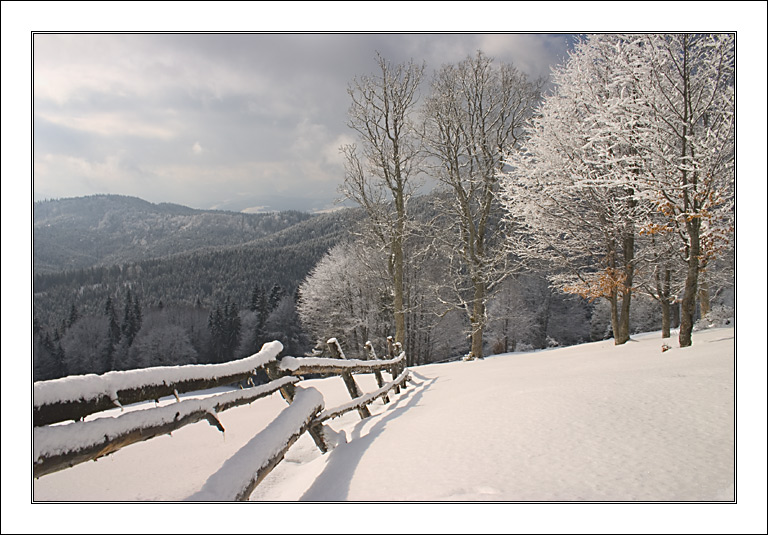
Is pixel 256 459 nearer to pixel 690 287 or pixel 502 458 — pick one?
pixel 502 458

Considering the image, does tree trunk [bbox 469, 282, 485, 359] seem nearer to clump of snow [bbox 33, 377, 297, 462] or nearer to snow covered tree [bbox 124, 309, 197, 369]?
clump of snow [bbox 33, 377, 297, 462]

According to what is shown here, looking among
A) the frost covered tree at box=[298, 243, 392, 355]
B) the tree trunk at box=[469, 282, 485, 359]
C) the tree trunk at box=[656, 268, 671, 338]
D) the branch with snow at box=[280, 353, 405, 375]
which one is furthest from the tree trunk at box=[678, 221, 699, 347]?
the frost covered tree at box=[298, 243, 392, 355]

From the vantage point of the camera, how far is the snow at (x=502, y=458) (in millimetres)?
2068

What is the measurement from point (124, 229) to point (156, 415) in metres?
60.7

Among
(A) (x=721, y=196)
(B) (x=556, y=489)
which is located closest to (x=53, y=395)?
(B) (x=556, y=489)

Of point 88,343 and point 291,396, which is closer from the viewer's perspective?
point 291,396

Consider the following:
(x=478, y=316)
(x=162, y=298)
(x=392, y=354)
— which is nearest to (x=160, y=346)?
(x=162, y=298)

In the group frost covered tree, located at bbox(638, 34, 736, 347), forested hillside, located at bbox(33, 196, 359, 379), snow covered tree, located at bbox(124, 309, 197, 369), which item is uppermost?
frost covered tree, located at bbox(638, 34, 736, 347)

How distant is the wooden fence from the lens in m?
1.34

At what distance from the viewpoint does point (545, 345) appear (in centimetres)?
3144

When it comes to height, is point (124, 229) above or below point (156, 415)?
above

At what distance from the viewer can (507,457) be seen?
8.00 ft

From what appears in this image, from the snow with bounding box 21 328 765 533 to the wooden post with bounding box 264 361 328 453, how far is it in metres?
0.14

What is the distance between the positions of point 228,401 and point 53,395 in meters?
0.98
